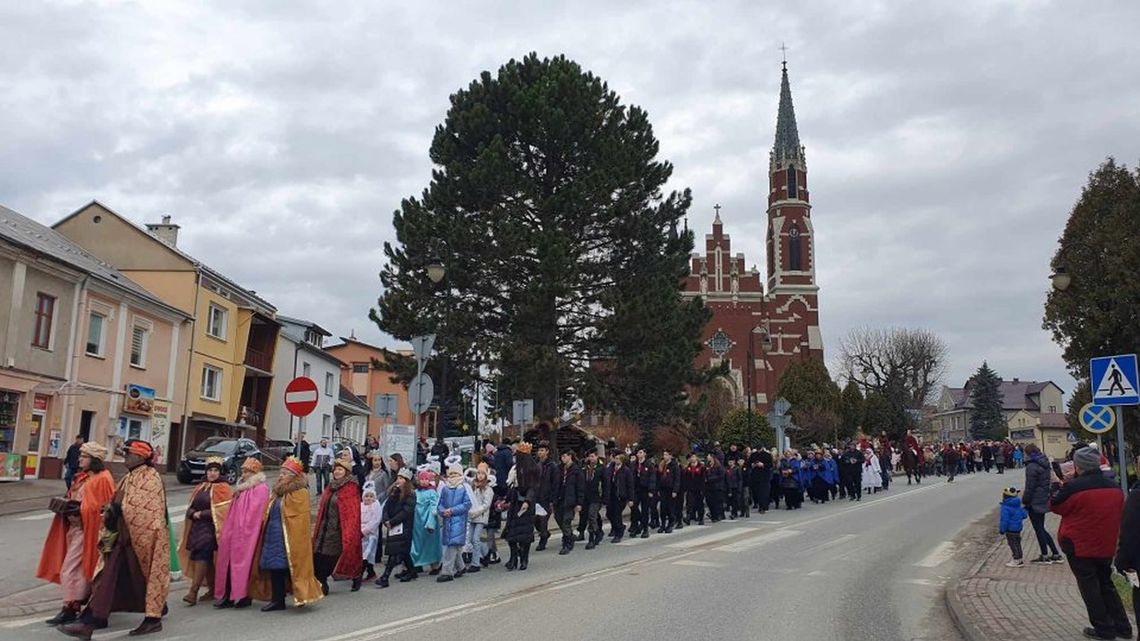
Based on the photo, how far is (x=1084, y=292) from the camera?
2359cm

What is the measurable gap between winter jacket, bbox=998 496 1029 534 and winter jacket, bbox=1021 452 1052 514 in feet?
0.45

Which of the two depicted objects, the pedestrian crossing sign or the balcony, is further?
the balcony

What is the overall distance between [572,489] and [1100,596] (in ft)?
28.7

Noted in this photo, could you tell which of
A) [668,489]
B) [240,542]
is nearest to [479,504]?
[240,542]

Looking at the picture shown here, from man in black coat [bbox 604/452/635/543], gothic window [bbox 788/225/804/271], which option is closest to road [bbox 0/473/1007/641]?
man in black coat [bbox 604/452/635/543]

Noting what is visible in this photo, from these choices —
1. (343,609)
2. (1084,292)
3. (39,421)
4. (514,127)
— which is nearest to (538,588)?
(343,609)

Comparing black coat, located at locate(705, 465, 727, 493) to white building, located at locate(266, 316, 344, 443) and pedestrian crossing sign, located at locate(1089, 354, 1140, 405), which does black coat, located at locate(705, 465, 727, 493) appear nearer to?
pedestrian crossing sign, located at locate(1089, 354, 1140, 405)

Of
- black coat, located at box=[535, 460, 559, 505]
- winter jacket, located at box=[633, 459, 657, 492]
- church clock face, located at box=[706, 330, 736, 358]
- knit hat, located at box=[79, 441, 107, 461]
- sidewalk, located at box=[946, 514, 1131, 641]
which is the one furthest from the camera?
church clock face, located at box=[706, 330, 736, 358]

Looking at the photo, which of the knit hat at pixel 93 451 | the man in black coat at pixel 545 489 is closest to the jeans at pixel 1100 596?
the man in black coat at pixel 545 489

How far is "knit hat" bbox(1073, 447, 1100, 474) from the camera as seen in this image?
8266mm

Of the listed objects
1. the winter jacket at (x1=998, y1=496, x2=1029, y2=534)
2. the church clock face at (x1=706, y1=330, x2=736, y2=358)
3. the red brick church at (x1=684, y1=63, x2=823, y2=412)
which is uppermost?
the red brick church at (x1=684, y1=63, x2=823, y2=412)

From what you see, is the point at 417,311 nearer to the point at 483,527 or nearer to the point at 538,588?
the point at 483,527

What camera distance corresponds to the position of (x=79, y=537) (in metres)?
8.60

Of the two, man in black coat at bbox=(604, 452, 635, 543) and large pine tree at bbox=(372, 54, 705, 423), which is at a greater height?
large pine tree at bbox=(372, 54, 705, 423)
